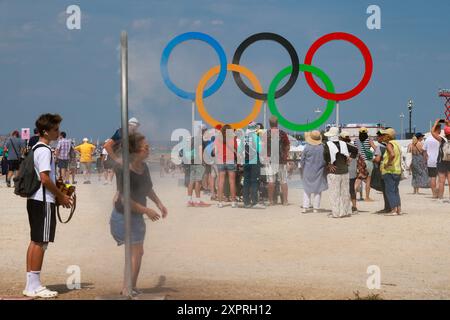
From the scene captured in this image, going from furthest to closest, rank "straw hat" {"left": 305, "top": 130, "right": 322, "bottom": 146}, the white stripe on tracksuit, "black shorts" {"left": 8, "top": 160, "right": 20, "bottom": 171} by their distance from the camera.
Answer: "black shorts" {"left": 8, "top": 160, "right": 20, "bottom": 171}, "straw hat" {"left": 305, "top": 130, "right": 322, "bottom": 146}, the white stripe on tracksuit

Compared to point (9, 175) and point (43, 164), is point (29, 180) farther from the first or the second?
point (9, 175)

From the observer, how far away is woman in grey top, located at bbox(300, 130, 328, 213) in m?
15.7

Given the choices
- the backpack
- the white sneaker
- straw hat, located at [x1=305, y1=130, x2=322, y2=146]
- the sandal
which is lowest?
the sandal

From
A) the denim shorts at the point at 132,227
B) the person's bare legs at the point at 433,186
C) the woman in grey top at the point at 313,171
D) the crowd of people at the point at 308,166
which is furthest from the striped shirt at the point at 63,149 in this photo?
the denim shorts at the point at 132,227

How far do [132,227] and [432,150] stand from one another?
13.3 metres

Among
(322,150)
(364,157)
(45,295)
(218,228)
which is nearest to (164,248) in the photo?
(218,228)

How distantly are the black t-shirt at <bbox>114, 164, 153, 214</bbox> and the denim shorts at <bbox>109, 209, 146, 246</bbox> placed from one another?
3.2 inches

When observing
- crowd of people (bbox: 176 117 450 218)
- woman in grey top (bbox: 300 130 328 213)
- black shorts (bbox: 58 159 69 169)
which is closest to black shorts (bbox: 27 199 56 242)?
crowd of people (bbox: 176 117 450 218)

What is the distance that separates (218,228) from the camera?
1273 centimetres

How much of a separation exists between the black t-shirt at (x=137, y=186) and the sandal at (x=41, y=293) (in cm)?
100

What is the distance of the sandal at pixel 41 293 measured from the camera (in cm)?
725

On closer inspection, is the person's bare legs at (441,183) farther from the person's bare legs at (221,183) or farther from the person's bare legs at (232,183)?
the person's bare legs at (221,183)

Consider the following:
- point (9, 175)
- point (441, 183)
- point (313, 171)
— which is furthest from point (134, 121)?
point (9, 175)

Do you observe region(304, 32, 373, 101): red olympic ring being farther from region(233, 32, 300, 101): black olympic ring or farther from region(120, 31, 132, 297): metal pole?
region(120, 31, 132, 297): metal pole
